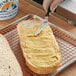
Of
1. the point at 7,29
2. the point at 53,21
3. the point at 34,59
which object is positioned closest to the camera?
the point at 34,59

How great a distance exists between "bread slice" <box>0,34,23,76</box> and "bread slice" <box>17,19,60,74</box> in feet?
0.17

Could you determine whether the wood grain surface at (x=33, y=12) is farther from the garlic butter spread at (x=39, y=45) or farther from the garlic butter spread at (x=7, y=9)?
the garlic butter spread at (x=39, y=45)

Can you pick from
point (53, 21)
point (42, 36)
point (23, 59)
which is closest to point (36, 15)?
point (53, 21)

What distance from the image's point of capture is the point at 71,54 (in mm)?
1000

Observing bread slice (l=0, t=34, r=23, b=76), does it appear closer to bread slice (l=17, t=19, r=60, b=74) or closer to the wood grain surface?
bread slice (l=17, t=19, r=60, b=74)

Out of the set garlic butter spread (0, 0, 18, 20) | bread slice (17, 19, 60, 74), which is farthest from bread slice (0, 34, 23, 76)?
garlic butter spread (0, 0, 18, 20)

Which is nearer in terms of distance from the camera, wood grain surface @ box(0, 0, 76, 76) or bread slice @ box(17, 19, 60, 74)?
bread slice @ box(17, 19, 60, 74)

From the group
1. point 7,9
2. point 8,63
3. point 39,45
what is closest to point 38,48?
point 39,45

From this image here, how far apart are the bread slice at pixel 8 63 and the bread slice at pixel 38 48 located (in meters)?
0.05

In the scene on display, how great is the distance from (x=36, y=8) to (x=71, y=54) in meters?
0.45

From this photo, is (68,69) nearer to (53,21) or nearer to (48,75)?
(48,75)

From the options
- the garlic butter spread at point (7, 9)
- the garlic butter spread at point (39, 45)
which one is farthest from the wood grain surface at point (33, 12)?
the garlic butter spread at point (39, 45)

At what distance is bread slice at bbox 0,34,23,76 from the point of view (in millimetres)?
876

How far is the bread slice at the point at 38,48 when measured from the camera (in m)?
0.89
